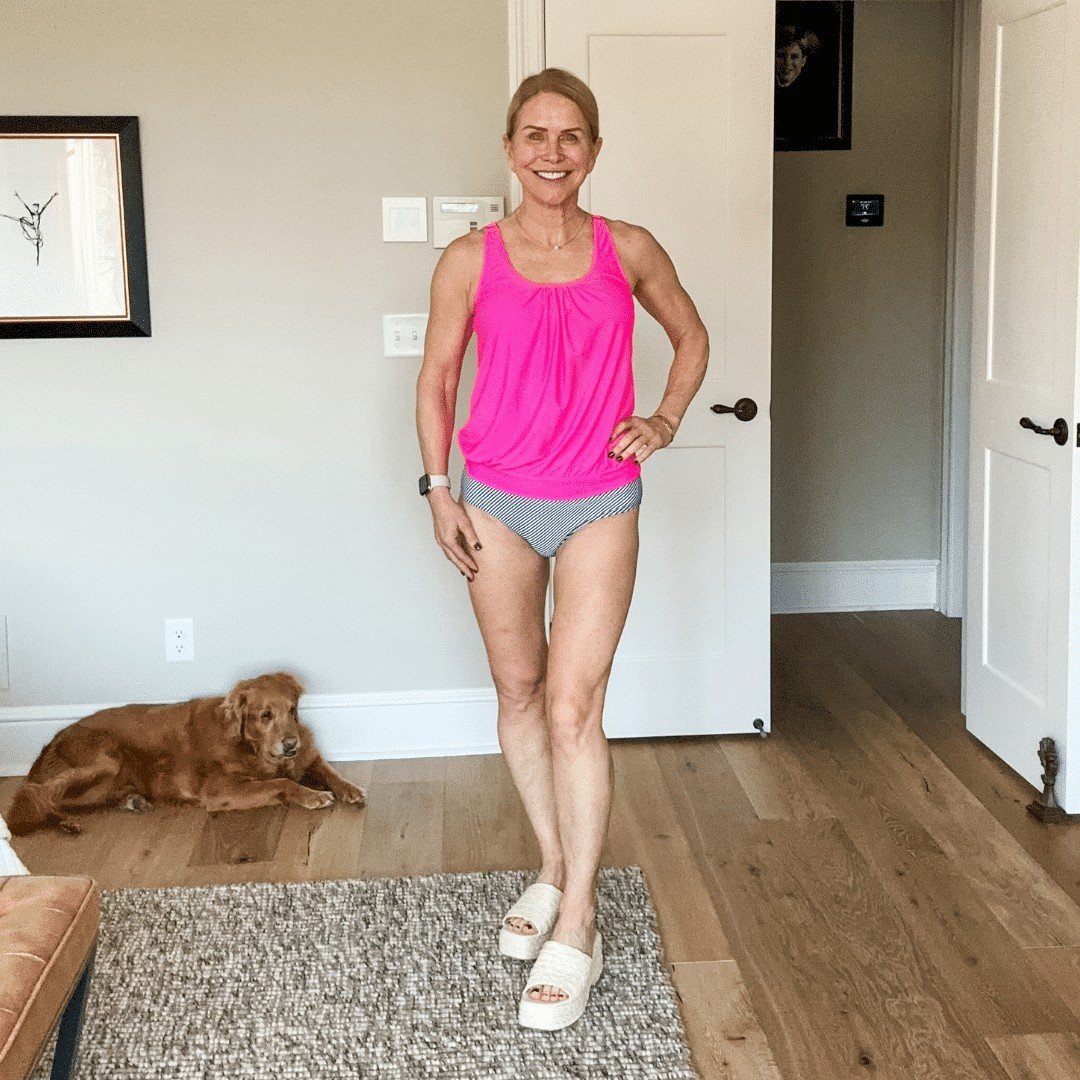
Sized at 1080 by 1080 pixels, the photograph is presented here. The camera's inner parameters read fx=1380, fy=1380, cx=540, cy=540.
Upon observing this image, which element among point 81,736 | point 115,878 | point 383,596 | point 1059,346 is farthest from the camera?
point 383,596

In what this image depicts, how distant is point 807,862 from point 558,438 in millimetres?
1170

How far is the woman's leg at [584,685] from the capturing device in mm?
2273

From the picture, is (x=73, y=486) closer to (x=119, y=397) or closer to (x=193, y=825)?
(x=119, y=397)

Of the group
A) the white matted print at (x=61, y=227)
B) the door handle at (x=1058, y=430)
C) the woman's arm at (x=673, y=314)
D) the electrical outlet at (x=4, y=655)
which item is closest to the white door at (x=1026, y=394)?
the door handle at (x=1058, y=430)

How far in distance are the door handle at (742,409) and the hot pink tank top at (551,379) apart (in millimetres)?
1304

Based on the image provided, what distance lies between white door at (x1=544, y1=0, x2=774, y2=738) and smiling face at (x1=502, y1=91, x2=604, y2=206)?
1217 mm

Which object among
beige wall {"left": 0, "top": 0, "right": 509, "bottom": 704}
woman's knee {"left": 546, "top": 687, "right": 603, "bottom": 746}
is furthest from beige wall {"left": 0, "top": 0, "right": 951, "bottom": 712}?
woman's knee {"left": 546, "top": 687, "right": 603, "bottom": 746}

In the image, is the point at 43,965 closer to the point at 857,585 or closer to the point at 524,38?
the point at 524,38

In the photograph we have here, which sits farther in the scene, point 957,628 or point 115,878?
point 957,628

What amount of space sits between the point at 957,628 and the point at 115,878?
3091mm

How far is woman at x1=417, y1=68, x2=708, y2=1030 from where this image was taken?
2.21 metres

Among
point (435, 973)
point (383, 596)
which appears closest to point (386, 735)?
point (383, 596)

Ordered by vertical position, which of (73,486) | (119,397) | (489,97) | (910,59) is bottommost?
(73,486)

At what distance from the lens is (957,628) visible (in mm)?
4836
